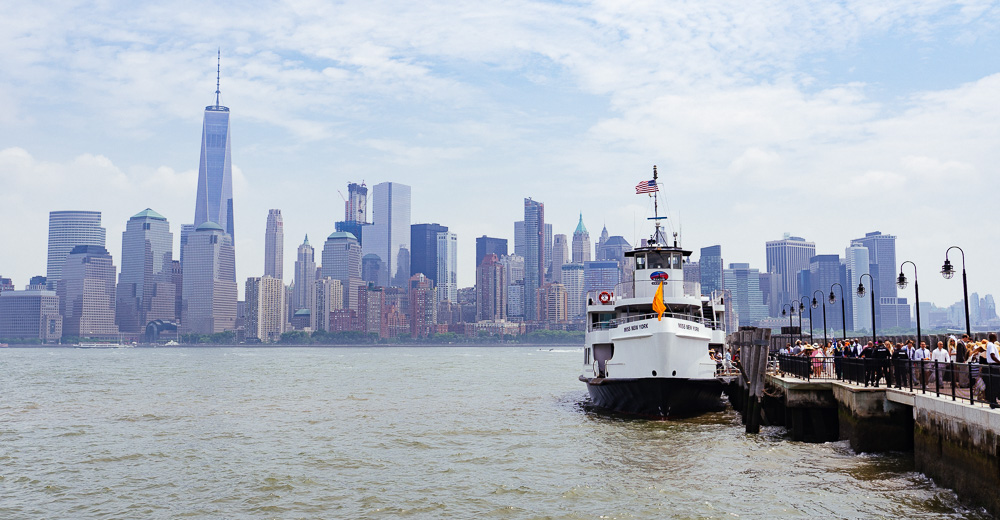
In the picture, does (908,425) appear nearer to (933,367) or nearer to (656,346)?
(933,367)

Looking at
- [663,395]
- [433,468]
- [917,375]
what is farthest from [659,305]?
[433,468]

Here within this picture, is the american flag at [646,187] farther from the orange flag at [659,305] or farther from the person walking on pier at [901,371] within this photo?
the person walking on pier at [901,371]

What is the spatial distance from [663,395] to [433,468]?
39.2 ft

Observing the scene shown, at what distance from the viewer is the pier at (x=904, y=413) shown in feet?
54.6

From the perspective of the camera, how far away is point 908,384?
2311 centimetres

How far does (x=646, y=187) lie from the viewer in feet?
152

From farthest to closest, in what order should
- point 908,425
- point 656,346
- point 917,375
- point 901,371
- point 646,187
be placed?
point 646,187 < point 656,346 < point 908,425 < point 901,371 < point 917,375

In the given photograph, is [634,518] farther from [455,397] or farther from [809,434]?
[455,397]

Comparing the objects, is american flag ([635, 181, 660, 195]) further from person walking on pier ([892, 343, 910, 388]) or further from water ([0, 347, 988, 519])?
person walking on pier ([892, 343, 910, 388])

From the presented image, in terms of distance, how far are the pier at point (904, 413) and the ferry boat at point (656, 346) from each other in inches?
114

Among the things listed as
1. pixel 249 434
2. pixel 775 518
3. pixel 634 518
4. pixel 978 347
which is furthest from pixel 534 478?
pixel 249 434

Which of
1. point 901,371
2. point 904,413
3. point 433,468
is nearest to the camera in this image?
point 901,371

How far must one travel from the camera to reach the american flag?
151ft

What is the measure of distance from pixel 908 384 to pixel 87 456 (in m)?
25.4
